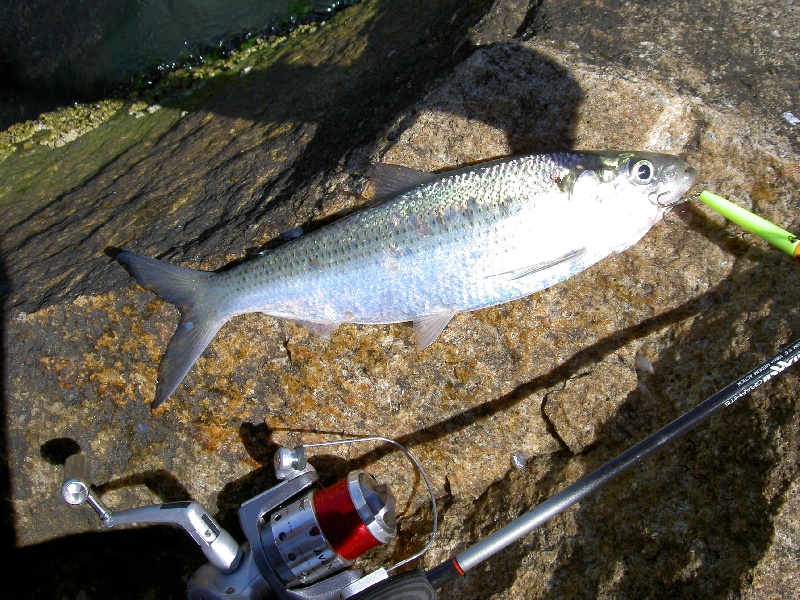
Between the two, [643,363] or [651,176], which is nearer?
[651,176]

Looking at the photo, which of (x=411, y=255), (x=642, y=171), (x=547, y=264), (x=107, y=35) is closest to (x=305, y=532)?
(x=411, y=255)

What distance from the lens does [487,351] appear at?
303 centimetres

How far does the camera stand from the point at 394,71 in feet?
12.9

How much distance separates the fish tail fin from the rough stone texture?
0.62ft

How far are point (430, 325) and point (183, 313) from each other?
1333 millimetres

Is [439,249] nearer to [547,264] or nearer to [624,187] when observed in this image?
[547,264]

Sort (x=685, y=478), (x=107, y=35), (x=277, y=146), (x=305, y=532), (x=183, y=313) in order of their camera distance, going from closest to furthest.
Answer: (x=685, y=478) → (x=305, y=532) → (x=183, y=313) → (x=277, y=146) → (x=107, y=35)

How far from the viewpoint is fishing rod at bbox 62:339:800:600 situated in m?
2.43

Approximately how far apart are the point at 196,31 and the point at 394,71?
4.07 metres

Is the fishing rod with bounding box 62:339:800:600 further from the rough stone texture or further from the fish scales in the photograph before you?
the fish scales

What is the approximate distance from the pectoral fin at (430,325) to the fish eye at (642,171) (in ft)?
3.56

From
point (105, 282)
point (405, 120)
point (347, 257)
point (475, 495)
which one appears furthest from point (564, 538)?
point (105, 282)

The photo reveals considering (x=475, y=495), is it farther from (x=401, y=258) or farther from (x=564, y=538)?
(x=401, y=258)

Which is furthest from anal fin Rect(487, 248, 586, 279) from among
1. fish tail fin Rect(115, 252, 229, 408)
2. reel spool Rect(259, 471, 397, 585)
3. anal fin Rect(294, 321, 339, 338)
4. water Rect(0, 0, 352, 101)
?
water Rect(0, 0, 352, 101)
